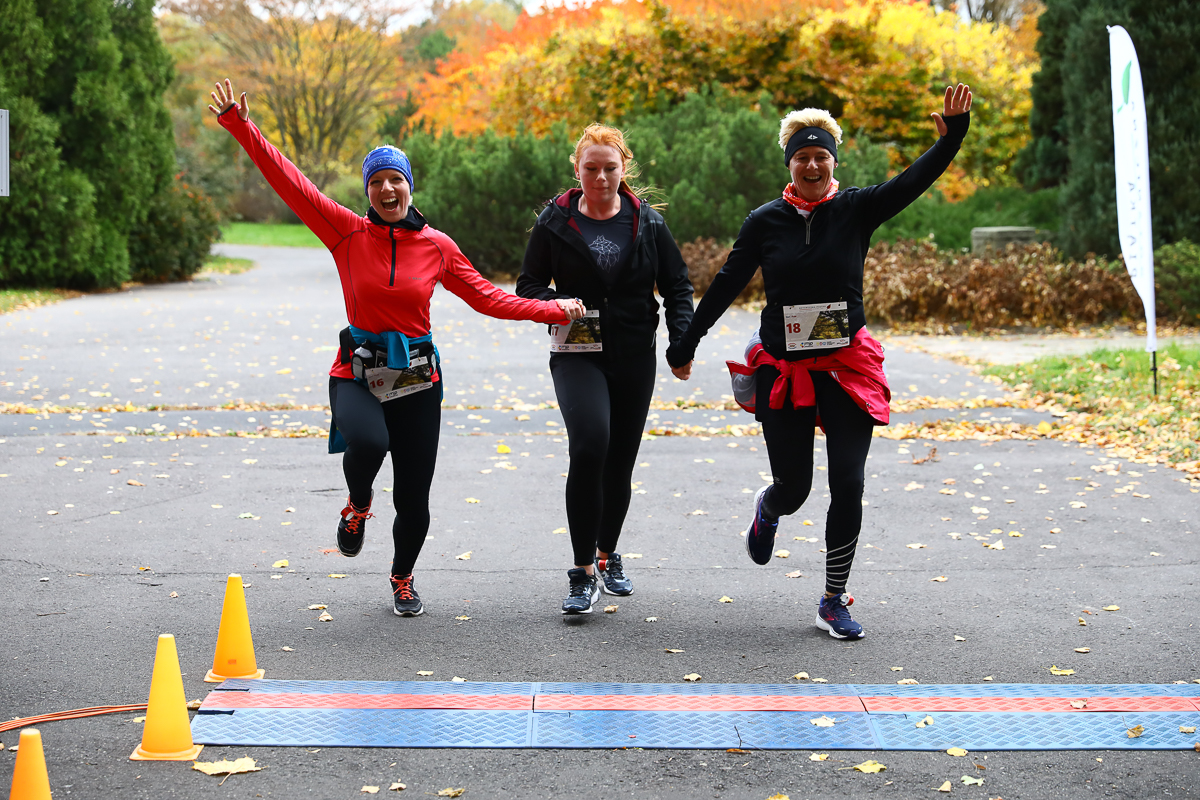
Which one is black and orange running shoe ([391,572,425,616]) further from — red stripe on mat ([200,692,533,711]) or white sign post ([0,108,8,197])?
white sign post ([0,108,8,197])

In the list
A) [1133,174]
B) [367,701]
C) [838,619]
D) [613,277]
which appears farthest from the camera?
[1133,174]

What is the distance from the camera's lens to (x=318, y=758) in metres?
3.46

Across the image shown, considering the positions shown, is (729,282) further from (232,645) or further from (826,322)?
(232,645)

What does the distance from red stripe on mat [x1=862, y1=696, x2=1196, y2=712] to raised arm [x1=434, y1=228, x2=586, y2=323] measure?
1908 mm

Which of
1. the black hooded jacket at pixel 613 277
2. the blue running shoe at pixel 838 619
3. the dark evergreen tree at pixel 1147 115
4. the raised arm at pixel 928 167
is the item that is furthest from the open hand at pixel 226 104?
the dark evergreen tree at pixel 1147 115

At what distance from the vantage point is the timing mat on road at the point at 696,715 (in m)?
3.60

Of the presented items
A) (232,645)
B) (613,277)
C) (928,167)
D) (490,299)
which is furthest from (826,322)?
(232,645)

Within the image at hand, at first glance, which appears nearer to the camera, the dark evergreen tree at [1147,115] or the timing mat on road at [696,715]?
the timing mat on road at [696,715]

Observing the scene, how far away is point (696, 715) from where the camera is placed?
382 centimetres

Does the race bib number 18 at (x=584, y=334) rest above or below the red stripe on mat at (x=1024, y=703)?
above

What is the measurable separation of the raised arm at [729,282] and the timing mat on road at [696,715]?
151 centimetres

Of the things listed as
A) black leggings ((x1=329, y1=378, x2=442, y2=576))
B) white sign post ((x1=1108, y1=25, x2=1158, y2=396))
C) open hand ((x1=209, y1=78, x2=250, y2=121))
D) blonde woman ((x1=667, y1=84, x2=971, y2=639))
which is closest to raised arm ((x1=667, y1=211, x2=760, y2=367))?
blonde woman ((x1=667, y1=84, x2=971, y2=639))

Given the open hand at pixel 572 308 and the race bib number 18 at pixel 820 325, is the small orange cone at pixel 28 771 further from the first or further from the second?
the race bib number 18 at pixel 820 325

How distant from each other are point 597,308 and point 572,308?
17cm
